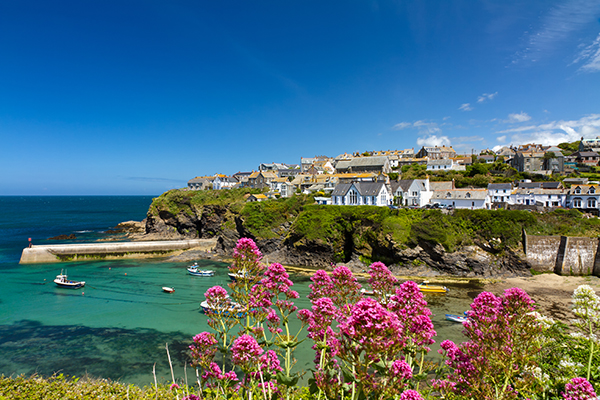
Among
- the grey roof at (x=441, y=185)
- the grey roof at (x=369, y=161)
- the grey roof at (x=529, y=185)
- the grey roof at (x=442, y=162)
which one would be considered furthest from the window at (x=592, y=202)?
the grey roof at (x=369, y=161)

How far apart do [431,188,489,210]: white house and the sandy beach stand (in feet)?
51.0

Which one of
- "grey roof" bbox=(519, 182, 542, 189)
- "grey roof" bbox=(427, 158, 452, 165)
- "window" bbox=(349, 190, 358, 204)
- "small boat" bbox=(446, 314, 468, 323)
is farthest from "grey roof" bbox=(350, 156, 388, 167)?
"small boat" bbox=(446, 314, 468, 323)

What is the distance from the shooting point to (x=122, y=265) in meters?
46.0

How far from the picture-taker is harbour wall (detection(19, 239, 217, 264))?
47.6 meters

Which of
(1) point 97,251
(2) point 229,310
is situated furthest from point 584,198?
(1) point 97,251

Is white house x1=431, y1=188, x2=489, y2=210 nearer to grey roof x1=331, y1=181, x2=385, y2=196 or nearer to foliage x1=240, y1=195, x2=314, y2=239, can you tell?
grey roof x1=331, y1=181, x2=385, y2=196

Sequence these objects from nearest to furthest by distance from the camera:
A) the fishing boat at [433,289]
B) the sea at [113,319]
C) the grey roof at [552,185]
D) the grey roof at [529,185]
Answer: the sea at [113,319] → the fishing boat at [433,289] → the grey roof at [552,185] → the grey roof at [529,185]

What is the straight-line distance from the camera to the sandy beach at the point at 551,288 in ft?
86.3

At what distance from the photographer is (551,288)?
1235 inches

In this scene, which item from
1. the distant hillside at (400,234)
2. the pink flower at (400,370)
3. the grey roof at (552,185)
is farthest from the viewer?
the grey roof at (552,185)

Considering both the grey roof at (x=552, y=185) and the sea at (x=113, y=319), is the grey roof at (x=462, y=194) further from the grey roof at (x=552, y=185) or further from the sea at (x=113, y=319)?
the sea at (x=113, y=319)

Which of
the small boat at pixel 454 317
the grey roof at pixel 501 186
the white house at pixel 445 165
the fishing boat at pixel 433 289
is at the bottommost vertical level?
the small boat at pixel 454 317

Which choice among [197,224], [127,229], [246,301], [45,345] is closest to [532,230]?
[246,301]

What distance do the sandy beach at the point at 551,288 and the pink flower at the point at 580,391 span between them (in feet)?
88.7
